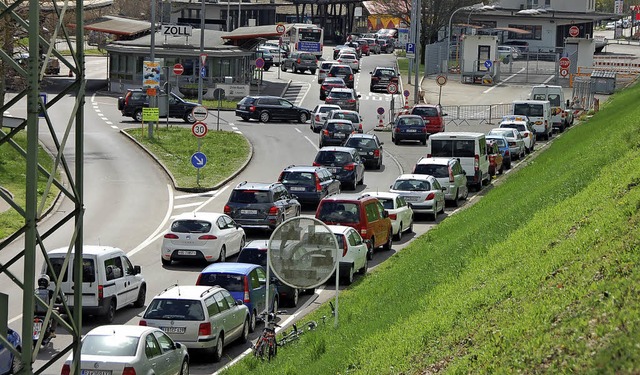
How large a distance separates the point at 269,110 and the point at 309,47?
44.5 meters

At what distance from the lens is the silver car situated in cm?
1983

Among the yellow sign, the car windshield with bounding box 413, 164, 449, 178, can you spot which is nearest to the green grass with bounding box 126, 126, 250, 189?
the yellow sign

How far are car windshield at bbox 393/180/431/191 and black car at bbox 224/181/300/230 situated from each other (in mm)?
4602

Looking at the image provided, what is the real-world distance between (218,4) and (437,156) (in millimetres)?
74754

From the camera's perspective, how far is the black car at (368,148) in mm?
46125

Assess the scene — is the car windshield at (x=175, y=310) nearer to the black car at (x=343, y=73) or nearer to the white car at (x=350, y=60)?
the black car at (x=343, y=73)

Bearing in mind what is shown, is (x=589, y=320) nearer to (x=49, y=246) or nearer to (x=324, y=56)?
(x=49, y=246)

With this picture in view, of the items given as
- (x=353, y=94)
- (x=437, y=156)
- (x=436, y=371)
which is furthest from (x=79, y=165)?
(x=353, y=94)

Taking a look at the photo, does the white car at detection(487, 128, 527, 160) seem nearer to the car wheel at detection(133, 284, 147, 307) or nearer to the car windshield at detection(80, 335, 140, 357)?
the car wheel at detection(133, 284, 147, 307)

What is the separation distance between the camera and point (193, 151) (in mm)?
48156

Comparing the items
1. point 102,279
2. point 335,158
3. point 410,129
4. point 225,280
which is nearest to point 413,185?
point 335,158

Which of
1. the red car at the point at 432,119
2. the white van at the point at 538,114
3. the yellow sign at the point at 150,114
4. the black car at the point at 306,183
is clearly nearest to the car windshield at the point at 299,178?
the black car at the point at 306,183

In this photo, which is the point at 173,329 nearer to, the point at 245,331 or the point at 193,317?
the point at 193,317

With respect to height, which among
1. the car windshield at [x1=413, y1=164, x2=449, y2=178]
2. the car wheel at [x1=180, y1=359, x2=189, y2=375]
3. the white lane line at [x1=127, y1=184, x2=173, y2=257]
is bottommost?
the white lane line at [x1=127, y1=184, x2=173, y2=257]
